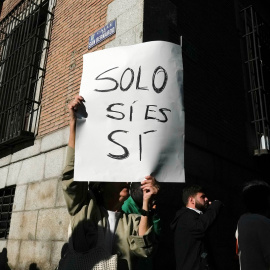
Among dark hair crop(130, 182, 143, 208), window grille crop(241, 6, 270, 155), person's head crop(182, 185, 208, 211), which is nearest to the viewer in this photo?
dark hair crop(130, 182, 143, 208)

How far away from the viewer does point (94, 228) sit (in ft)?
5.63

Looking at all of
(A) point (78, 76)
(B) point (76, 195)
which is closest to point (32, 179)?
(A) point (78, 76)

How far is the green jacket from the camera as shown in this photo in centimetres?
167

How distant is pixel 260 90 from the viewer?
602 centimetres

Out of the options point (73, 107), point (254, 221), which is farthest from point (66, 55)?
point (254, 221)

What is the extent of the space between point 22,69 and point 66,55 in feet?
4.05

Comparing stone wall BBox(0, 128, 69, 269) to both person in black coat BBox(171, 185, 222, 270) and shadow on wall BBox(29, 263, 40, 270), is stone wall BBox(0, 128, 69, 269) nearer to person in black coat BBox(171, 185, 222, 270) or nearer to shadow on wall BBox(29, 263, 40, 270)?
shadow on wall BBox(29, 263, 40, 270)

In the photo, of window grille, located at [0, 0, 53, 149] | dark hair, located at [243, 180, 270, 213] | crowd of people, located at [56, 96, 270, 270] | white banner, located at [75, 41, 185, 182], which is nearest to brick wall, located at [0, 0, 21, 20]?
window grille, located at [0, 0, 53, 149]

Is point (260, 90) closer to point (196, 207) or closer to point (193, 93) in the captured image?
point (193, 93)

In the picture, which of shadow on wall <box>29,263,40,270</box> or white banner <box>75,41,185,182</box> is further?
shadow on wall <box>29,263,40,270</box>

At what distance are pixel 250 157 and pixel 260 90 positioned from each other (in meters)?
1.37

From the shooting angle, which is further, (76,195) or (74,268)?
(76,195)

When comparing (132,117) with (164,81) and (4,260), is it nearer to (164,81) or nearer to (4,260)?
(164,81)

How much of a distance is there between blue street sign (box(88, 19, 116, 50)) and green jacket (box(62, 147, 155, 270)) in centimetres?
323
